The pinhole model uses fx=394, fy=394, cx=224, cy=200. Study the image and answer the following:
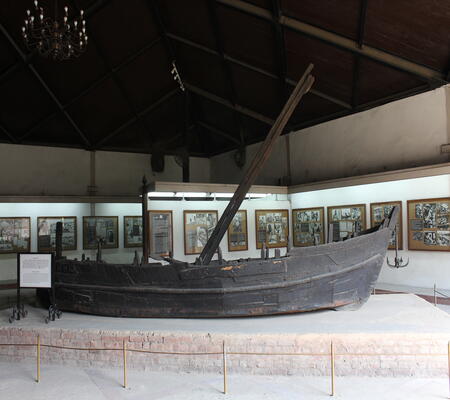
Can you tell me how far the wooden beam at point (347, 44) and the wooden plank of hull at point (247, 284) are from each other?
5.14 meters

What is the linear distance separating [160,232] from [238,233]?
2407 mm

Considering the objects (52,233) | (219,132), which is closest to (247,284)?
(52,233)

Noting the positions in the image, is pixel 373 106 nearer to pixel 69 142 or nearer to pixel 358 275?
pixel 358 275

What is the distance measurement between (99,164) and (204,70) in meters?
5.89

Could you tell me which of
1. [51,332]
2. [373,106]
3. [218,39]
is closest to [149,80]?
[218,39]

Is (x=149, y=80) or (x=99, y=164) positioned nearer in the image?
(x=149, y=80)

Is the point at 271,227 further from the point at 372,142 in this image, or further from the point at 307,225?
the point at 372,142

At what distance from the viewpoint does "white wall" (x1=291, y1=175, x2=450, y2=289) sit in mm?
8977

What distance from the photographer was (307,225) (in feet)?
39.2

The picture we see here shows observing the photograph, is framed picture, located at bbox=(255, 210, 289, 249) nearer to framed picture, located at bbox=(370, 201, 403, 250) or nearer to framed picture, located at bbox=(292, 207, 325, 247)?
framed picture, located at bbox=(292, 207, 325, 247)

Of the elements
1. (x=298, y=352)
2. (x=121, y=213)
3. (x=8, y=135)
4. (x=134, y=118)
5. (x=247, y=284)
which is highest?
(x=134, y=118)

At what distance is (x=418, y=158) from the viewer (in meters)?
9.88

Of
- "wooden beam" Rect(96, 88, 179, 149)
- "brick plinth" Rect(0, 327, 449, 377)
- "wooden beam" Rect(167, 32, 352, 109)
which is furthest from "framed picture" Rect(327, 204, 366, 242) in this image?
"wooden beam" Rect(96, 88, 179, 149)

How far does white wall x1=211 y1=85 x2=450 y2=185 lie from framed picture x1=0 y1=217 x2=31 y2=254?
8.49 meters
